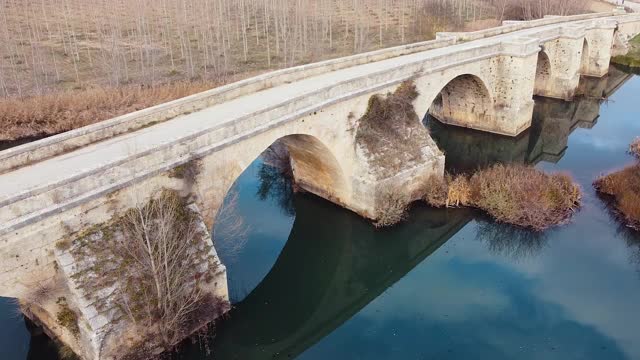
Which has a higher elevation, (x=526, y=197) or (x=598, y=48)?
(x=598, y=48)

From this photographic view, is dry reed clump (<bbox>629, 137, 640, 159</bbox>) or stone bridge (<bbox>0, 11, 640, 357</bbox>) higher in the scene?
stone bridge (<bbox>0, 11, 640, 357</bbox>)

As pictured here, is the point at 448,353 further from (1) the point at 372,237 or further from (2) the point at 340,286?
(1) the point at 372,237

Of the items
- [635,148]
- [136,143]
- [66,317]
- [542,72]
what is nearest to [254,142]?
[136,143]

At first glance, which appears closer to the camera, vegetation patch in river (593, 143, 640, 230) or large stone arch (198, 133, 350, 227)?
large stone arch (198, 133, 350, 227)

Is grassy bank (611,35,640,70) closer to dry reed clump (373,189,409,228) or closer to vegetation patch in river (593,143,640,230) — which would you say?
vegetation patch in river (593,143,640,230)

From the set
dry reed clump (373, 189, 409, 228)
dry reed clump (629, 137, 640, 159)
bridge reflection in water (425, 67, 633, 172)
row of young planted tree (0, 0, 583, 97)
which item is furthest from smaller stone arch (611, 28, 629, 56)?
dry reed clump (373, 189, 409, 228)

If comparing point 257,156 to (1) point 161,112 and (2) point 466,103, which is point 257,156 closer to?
(1) point 161,112

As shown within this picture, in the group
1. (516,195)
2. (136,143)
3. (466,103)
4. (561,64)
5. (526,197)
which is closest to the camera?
(136,143)

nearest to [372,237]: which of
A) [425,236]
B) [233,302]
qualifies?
[425,236]
